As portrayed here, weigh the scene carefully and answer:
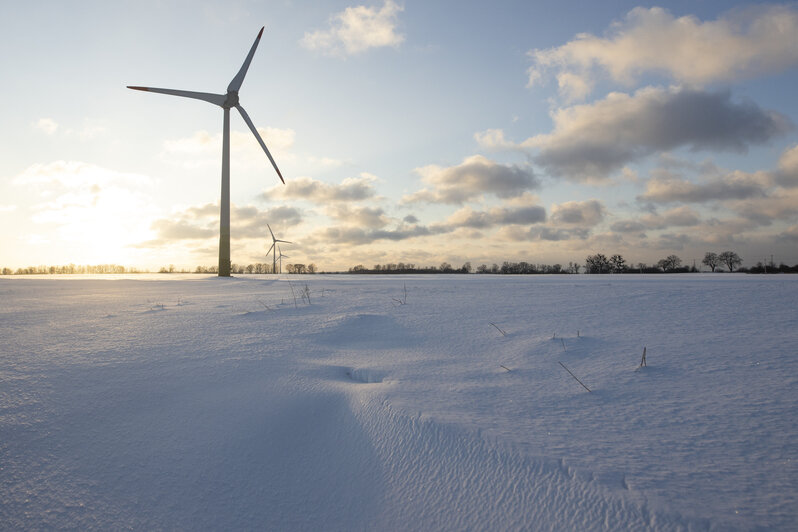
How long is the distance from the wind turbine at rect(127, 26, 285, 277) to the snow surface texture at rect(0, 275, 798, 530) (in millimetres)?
17873

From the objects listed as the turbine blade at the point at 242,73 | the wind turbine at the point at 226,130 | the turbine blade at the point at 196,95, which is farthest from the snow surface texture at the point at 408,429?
the turbine blade at the point at 242,73

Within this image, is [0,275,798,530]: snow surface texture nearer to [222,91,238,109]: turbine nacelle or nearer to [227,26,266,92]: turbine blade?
[222,91,238,109]: turbine nacelle

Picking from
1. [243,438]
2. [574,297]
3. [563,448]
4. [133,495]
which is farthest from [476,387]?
[574,297]

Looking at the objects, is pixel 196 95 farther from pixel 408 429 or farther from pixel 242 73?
pixel 408 429

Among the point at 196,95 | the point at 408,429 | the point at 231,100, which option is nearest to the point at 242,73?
the point at 231,100

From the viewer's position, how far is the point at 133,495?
2010mm

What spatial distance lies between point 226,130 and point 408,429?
24400 millimetres

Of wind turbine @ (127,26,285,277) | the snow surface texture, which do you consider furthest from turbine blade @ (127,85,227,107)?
the snow surface texture

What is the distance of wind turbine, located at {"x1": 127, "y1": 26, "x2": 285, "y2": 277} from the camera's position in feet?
70.4

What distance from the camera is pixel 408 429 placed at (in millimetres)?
2443

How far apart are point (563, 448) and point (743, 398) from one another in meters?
1.36

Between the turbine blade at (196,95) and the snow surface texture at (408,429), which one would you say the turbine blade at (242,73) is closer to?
the turbine blade at (196,95)

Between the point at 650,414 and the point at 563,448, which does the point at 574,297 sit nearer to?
the point at 650,414

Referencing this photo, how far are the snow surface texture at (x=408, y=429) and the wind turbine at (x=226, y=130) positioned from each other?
17.9m
